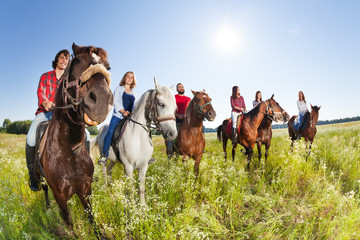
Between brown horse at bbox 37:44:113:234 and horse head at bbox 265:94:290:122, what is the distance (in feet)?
21.6

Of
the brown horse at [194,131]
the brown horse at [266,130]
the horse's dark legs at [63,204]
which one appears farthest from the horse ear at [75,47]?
the brown horse at [266,130]

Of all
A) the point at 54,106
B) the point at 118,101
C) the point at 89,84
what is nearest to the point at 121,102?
the point at 118,101

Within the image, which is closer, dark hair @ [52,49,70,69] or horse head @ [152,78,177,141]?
dark hair @ [52,49,70,69]

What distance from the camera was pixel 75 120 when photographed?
2219 millimetres

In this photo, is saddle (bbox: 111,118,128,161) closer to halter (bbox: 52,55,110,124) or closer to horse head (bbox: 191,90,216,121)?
halter (bbox: 52,55,110,124)

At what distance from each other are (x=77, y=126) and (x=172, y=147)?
12.4 ft

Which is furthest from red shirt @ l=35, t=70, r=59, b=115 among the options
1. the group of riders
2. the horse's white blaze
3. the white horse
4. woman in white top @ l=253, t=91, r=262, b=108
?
woman in white top @ l=253, t=91, r=262, b=108

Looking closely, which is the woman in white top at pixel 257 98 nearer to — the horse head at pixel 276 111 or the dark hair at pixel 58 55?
the horse head at pixel 276 111

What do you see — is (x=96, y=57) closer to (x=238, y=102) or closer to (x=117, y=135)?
(x=117, y=135)

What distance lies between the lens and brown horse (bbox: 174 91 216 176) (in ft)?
16.0

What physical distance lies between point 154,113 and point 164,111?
0.24 meters

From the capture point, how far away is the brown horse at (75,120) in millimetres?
1819

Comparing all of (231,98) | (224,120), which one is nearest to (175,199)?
(231,98)

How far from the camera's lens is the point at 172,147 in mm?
5793
